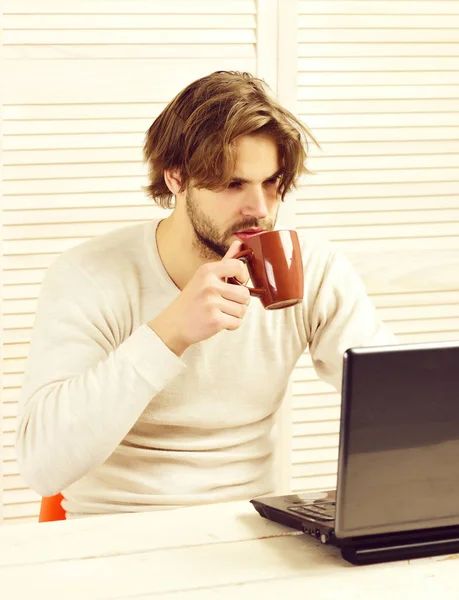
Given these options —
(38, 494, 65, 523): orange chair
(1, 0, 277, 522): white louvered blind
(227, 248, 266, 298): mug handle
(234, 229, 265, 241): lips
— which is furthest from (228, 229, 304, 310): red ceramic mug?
(1, 0, 277, 522): white louvered blind

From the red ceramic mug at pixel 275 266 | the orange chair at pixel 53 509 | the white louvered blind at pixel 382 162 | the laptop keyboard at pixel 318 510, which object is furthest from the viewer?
the white louvered blind at pixel 382 162

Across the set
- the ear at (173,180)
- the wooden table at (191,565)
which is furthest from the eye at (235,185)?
the wooden table at (191,565)

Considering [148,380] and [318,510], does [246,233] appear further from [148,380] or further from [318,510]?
[318,510]

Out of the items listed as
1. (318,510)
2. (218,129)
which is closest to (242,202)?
(218,129)

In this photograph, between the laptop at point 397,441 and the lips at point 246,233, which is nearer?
the laptop at point 397,441

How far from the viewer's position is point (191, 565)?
1.06 m

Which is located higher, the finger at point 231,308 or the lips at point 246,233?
the lips at point 246,233

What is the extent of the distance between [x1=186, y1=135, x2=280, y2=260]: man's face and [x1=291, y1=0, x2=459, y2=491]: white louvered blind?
35.8 inches

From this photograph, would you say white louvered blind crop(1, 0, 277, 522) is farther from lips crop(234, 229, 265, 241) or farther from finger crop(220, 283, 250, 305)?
finger crop(220, 283, 250, 305)

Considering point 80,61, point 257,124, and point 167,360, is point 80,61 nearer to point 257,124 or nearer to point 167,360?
Answer: point 257,124

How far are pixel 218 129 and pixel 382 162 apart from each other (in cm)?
102

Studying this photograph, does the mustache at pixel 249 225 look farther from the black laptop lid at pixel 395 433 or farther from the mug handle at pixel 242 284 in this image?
the black laptop lid at pixel 395 433

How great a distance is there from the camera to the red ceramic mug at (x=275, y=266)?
1271 millimetres

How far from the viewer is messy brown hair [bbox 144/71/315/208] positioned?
1500 mm
